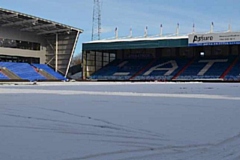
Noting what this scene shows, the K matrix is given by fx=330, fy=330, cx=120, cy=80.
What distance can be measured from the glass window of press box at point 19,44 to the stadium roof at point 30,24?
1.75m

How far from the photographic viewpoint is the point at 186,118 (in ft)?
22.0

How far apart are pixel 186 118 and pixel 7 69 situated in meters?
36.8

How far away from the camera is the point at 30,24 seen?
42.9 meters

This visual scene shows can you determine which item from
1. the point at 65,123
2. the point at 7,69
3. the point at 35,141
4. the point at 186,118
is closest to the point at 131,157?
the point at 35,141

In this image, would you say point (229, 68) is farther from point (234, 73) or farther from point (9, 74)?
point (9, 74)

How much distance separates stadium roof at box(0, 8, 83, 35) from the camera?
38906 millimetres

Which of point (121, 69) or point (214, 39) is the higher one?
point (214, 39)

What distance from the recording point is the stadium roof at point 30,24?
3891cm

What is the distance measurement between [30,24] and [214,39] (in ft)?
78.3

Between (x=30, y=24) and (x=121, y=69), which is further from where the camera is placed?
(x=121, y=69)

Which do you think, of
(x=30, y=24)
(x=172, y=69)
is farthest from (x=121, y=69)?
(x=30, y=24)

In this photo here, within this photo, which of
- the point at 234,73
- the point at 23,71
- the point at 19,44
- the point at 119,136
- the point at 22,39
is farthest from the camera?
the point at 22,39

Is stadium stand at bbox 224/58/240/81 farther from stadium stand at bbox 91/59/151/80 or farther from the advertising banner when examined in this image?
stadium stand at bbox 91/59/151/80

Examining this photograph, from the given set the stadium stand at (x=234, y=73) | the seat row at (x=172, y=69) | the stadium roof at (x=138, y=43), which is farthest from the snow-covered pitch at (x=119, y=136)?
the stadium roof at (x=138, y=43)
